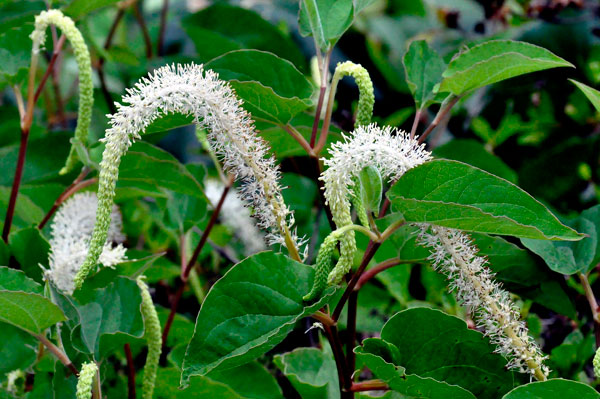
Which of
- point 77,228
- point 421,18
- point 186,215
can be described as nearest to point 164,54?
point 421,18

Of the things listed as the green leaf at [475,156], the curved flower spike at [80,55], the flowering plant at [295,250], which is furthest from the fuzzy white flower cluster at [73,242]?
the green leaf at [475,156]

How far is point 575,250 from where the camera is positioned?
30.6 inches

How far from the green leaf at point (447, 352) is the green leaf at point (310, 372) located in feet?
0.35

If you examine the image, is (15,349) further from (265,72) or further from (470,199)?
(470,199)

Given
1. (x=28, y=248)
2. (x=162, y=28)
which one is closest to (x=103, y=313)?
(x=28, y=248)

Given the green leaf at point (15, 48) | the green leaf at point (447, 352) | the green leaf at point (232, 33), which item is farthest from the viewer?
the green leaf at point (232, 33)

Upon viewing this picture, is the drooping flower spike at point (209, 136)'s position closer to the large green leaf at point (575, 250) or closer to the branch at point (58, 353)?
the branch at point (58, 353)

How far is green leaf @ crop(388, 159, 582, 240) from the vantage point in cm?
56

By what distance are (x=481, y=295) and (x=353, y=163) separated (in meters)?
0.17

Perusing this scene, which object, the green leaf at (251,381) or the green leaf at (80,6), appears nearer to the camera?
the green leaf at (251,381)

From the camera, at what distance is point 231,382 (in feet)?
2.51

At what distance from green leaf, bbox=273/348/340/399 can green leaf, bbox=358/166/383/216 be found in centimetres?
23

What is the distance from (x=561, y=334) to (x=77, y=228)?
65 cm

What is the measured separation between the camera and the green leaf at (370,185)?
0.57 m
